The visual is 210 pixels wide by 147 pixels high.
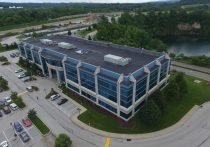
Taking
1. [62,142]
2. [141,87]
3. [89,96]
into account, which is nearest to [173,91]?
[141,87]

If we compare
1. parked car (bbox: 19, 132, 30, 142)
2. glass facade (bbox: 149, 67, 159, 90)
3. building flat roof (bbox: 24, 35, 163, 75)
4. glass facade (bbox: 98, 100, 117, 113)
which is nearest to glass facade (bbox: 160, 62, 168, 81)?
building flat roof (bbox: 24, 35, 163, 75)

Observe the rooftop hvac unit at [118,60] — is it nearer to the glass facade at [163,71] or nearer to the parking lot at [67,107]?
the glass facade at [163,71]

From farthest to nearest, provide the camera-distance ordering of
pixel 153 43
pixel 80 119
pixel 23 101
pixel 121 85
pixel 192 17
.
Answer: pixel 192 17
pixel 153 43
pixel 23 101
pixel 80 119
pixel 121 85

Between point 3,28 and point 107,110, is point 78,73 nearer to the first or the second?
point 107,110

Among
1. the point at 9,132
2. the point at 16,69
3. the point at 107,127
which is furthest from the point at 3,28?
the point at 107,127

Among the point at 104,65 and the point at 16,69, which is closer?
the point at 104,65

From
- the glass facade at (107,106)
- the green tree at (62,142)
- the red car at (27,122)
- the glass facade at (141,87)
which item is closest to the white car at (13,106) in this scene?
the red car at (27,122)
